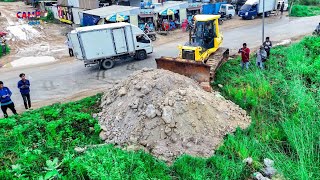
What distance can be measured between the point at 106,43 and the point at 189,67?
21.2ft

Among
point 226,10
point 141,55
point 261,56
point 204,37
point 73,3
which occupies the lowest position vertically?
point 141,55

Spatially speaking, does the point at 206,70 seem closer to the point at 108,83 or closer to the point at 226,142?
the point at 226,142

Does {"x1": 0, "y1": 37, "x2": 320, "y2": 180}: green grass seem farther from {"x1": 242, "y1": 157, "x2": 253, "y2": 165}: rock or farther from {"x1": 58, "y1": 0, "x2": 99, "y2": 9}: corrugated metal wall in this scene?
{"x1": 58, "y1": 0, "x2": 99, "y2": 9}: corrugated metal wall

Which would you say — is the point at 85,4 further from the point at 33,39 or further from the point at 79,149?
the point at 79,149

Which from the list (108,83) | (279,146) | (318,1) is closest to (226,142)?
(279,146)

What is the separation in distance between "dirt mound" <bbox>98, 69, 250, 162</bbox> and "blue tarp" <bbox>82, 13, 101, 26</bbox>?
591 inches

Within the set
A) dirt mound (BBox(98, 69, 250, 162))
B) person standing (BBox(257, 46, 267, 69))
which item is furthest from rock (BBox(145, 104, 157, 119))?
person standing (BBox(257, 46, 267, 69))

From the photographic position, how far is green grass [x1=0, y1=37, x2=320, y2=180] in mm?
7285

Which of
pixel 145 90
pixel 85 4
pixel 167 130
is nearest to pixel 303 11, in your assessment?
pixel 85 4

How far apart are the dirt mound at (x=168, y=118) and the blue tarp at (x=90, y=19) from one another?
15013mm

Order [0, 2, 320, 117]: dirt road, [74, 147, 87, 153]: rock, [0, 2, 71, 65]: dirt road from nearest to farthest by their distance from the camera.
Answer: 1. [74, 147, 87, 153]: rock
2. [0, 2, 320, 117]: dirt road
3. [0, 2, 71, 65]: dirt road

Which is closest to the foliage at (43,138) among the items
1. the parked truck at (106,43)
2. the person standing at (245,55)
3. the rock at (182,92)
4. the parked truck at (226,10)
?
the rock at (182,92)

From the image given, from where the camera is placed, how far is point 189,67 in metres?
12.7

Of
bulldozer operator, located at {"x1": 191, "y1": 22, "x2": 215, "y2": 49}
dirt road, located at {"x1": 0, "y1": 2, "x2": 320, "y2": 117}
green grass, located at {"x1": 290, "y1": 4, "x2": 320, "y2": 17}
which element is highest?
bulldozer operator, located at {"x1": 191, "y1": 22, "x2": 215, "y2": 49}
